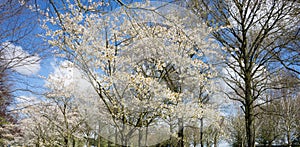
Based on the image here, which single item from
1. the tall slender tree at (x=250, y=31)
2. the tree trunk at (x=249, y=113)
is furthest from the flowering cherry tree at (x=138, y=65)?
the tree trunk at (x=249, y=113)

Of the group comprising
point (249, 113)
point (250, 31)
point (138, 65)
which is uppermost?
point (250, 31)

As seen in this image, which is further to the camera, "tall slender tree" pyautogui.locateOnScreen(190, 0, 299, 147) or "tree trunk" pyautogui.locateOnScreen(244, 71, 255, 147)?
"tall slender tree" pyautogui.locateOnScreen(190, 0, 299, 147)

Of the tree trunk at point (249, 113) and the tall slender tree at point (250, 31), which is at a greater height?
the tall slender tree at point (250, 31)

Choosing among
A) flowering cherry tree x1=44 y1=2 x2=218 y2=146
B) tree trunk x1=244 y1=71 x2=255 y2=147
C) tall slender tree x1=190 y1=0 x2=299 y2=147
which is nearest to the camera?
flowering cherry tree x1=44 y1=2 x2=218 y2=146

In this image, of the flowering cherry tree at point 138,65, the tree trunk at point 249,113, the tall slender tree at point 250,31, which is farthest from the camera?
the tall slender tree at point 250,31

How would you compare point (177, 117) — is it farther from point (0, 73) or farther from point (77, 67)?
point (0, 73)

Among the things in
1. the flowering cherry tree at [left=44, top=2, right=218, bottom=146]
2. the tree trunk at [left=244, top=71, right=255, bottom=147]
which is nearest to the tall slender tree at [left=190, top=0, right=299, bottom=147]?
the tree trunk at [left=244, top=71, right=255, bottom=147]

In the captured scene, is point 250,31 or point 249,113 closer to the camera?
point 249,113

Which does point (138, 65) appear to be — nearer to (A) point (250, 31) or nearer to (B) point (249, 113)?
(B) point (249, 113)

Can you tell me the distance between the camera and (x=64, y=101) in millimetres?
11930

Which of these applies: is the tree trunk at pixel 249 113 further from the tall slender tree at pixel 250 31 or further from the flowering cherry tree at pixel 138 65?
the flowering cherry tree at pixel 138 65

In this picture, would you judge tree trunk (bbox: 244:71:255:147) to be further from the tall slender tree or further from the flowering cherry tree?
the flowering cherry tree

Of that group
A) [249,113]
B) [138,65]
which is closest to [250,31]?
[249,113]

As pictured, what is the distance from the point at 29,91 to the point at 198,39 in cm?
451
